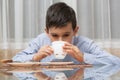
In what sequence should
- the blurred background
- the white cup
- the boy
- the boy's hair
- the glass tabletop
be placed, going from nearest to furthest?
the glass tabletop < the white cup < the boy < the boy's hair < the blurred background

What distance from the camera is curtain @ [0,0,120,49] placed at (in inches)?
86.7

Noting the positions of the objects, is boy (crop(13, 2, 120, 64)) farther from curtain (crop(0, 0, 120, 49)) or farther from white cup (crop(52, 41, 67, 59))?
curtain (crop(0, 0, 120, 49))

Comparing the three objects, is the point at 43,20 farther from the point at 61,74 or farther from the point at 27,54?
the point at 61,74

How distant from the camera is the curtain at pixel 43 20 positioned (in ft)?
7.23

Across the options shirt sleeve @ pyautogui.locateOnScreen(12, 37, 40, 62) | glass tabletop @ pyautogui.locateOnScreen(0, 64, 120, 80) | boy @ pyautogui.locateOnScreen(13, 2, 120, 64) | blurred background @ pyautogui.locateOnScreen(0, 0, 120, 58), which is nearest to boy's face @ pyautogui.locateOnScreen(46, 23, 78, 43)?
boy @ pyautogui.locateOnScreen(13, 2, 120, 64)

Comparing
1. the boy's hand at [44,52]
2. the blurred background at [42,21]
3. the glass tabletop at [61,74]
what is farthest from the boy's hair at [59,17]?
the blurred background at [42,21]

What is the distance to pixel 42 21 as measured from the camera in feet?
7.38

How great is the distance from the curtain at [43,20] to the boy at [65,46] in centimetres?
68

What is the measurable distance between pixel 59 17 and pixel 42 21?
86cm

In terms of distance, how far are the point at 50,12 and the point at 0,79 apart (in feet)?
2.55

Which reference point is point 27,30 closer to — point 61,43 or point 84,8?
point 84,8

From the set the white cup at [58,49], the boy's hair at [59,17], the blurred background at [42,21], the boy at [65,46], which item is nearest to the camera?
the white cup at [58,49]

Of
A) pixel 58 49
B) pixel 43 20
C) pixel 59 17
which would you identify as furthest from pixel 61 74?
pixel 43 20

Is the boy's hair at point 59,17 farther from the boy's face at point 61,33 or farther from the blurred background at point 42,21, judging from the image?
the blurred background at point 42,21
